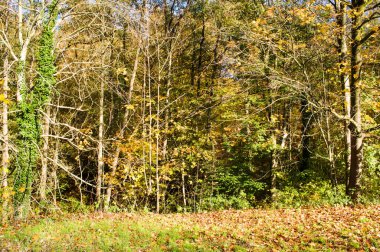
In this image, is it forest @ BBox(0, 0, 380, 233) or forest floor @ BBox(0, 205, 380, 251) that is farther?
forest @ BBox(0, 0, 380, 233)

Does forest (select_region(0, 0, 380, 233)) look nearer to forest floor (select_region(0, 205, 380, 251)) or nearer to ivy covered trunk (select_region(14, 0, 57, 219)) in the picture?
ivy covered trunk (select_region(14, 0, 57, 219))

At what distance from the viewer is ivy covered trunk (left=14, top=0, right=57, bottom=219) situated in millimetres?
10258

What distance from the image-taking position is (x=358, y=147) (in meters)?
9.82

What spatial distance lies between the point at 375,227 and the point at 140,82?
14.6 meters

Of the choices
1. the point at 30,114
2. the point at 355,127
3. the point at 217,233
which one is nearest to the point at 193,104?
the point at 30,114

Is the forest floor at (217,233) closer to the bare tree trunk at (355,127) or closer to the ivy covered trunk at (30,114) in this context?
the bare tree trunk at (355,127)

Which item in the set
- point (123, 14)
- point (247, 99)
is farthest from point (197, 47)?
point (123, 14)

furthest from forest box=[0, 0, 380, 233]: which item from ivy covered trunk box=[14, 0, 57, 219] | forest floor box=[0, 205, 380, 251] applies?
forest floor box=[0, 205, 380, 251]

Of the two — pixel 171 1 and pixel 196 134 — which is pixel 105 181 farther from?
pixel 171 1

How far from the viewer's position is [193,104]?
55.9ft

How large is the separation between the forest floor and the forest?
1923mm

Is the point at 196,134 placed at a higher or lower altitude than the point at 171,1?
lower

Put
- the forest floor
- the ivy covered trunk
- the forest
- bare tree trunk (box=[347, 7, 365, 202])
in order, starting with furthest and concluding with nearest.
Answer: the forest
the ivy covered trunk
bare tree trunk (box=[347, 7, 365, 202])
the forest floor

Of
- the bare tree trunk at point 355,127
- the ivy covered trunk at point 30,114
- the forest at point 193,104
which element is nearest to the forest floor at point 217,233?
the bare tree trunk at point 355,127
